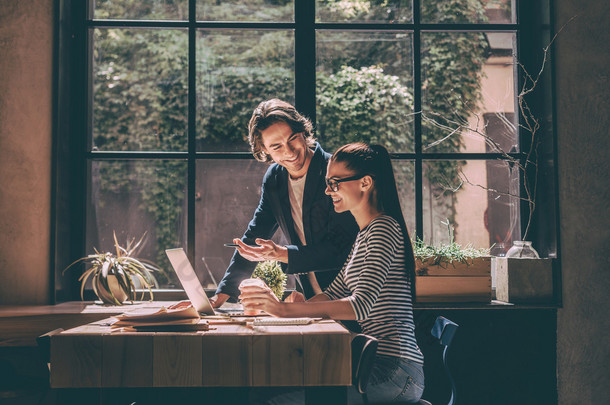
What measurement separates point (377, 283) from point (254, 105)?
1.75m

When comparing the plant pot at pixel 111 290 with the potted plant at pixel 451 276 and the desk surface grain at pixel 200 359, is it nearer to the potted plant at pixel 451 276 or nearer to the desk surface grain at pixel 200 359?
the desk surface grain at pixel 200 359

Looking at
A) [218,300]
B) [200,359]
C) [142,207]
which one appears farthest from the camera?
[142,207]

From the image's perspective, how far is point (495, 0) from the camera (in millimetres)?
3518

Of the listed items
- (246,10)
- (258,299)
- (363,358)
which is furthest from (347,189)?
(246,10)

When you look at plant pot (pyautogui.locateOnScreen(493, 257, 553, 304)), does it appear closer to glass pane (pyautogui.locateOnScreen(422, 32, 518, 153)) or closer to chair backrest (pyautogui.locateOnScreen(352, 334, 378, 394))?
glass pane (pyautogui.locateOnScreen(422, 32, 518, 153))

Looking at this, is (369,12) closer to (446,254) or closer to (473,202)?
(473,202)

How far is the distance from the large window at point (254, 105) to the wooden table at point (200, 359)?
5.52 ft

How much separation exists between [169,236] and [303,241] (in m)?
0.92

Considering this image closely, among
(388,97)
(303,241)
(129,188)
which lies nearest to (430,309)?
(303,241)

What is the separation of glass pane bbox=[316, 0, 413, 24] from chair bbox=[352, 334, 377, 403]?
2226 millimetres

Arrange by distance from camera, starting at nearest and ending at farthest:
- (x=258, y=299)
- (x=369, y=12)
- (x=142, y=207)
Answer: (x=258, y=299)
(x=142, y=207)
(x=369, y=12)

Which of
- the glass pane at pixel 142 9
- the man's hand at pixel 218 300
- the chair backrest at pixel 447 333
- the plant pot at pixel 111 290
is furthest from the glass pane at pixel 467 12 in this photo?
the plant pot at pixel 111 290

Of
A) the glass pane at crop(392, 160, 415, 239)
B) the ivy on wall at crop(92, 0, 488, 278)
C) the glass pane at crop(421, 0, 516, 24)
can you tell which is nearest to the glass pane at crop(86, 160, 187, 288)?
the ivy on wall at crop(92, 0, 488, 278)

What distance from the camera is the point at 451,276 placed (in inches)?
120
